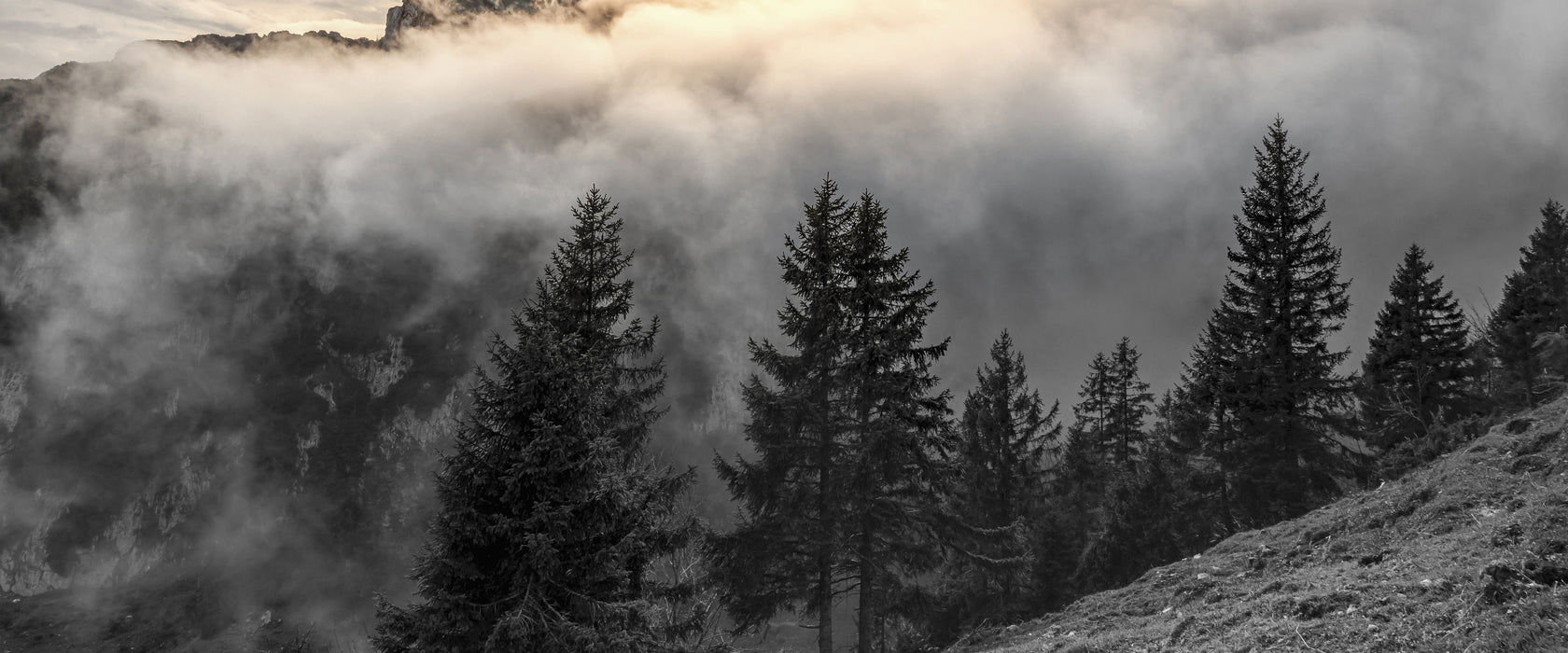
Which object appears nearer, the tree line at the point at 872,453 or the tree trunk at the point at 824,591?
the tree line at the point at 872,453

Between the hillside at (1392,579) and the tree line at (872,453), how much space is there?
5.35 m

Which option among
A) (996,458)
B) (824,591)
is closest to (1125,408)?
(996,458)

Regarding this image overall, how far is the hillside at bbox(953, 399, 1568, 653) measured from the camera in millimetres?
7965

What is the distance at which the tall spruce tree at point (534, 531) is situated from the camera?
36.1ft

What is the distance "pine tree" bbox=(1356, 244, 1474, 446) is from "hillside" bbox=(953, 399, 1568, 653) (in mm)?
18924

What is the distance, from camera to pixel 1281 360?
2609 cm

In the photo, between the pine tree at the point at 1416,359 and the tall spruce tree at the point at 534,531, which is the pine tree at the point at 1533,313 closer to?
the pine tree at the point at 1416,359

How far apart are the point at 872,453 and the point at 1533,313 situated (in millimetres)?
45933

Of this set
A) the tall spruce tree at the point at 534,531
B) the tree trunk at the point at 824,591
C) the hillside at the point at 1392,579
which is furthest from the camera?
the tree trunk at the point at 824,591

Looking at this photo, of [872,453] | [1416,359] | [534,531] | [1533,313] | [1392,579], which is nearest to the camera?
[1392,579]

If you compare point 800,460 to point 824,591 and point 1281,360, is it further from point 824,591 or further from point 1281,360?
point 1281,360

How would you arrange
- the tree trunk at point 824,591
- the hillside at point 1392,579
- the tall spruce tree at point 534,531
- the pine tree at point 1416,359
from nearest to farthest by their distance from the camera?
the hillside at point 1392,579, the tall spruce tree at point 534,531, the tree trunk at point 824,591, the pine tree at point 1416,359

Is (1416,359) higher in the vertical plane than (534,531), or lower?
higher

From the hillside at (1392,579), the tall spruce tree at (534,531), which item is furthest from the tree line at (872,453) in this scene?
the hillside at (1392,579)
